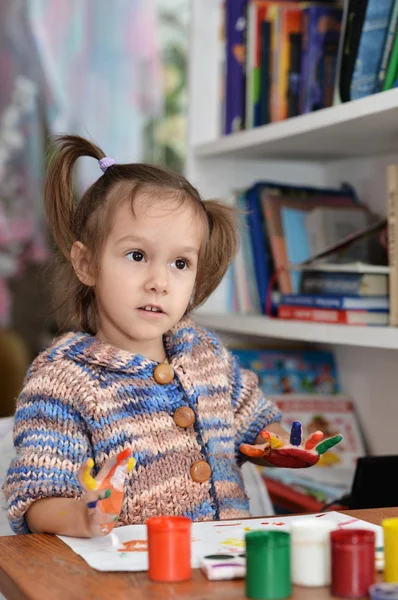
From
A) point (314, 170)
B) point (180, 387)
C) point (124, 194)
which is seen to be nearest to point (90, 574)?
point (180, 387)

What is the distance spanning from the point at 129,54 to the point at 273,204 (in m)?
2.15

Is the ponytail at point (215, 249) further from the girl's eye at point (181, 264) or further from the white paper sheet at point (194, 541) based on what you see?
the white paper sheet at point (194, 541)

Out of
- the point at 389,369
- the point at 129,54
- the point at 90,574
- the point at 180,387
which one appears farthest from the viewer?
the point at 129,54

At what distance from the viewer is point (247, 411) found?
4.51ft

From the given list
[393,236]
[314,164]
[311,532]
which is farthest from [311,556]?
[314,164]

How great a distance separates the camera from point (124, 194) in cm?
128

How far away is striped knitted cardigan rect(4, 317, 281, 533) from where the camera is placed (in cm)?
111

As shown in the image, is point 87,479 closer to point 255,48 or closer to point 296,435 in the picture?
point 296,435

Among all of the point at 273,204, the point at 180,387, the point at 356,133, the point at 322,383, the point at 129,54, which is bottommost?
the point at 322,383

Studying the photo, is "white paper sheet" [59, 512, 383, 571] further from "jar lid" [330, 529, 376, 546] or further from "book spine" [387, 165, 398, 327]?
"book spine" [387, 165, 398, 327]

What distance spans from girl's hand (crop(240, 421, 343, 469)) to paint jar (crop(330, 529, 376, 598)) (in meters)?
0.33

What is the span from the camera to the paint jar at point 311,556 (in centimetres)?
81

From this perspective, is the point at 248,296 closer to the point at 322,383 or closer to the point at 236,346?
the point at 236,346

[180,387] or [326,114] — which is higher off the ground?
[326,114]
